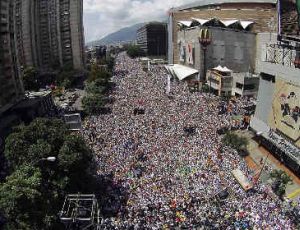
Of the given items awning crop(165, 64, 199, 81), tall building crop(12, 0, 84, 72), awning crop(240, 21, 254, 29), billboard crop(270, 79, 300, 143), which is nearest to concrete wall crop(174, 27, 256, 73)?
awning crop(165, 64, 199, 81)

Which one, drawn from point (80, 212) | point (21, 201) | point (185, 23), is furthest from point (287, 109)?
point (185, 23)

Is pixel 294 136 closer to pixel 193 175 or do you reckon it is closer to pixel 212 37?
pixel 193 175

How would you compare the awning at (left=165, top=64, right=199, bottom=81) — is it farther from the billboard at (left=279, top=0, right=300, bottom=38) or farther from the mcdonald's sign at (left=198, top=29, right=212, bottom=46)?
the billboard at (left=279, top=0, right=300, bottom=38)

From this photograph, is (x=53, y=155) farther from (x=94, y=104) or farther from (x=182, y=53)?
(x=182, y=53)

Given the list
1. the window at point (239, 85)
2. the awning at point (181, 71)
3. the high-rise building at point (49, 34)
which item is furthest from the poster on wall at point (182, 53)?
the high-rise building at point (49, 34)

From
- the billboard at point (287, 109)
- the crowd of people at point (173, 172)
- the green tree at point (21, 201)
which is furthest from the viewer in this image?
the billboard at point (287, 109)

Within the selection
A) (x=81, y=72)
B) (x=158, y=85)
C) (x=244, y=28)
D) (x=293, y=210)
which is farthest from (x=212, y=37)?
(x=293, y=210)

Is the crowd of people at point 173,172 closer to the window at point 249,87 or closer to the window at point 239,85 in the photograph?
the window at point 249,87
